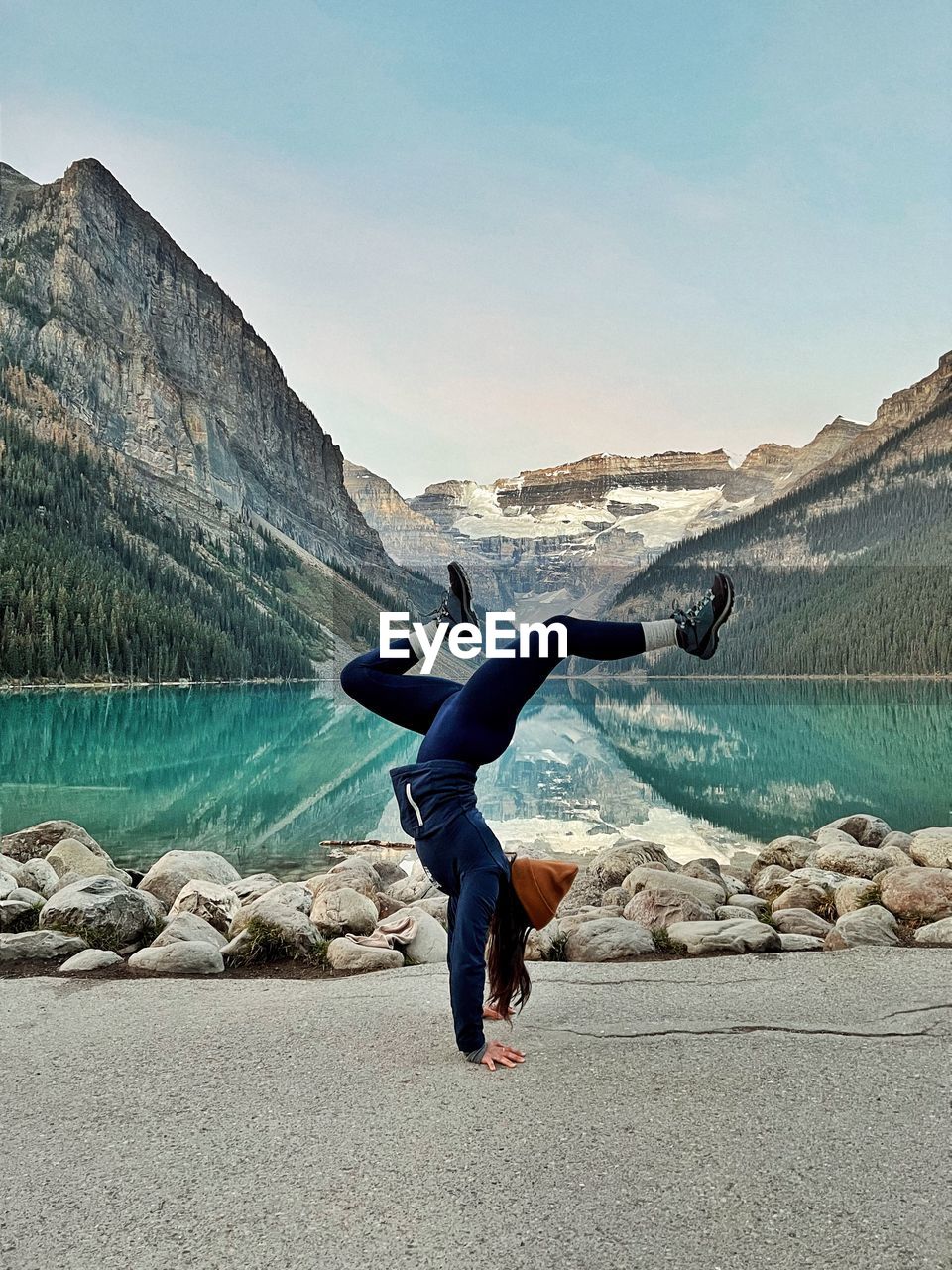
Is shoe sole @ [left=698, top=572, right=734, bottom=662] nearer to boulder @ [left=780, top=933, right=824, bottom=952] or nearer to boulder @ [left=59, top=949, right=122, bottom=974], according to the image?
boulder @ [left=780, top=933, right=824, bottom=952]

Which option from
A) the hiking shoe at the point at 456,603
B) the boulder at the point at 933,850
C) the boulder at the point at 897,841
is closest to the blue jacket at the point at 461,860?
the hiking shoe at the point at 456,603

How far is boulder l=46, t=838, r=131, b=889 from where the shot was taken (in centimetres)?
1183

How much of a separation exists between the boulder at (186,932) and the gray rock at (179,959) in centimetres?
17

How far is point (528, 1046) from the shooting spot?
4.77 meters

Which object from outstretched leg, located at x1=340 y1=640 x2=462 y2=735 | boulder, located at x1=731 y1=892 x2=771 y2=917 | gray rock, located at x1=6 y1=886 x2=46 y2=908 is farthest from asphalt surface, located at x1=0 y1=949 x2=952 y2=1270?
boulder, located at x1=731 y1=892 x2=771 y2=917

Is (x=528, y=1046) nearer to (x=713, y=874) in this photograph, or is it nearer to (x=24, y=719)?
(x=713, y=874)

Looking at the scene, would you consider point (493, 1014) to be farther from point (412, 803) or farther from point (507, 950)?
point (412, 803)

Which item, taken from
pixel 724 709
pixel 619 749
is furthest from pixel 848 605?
pixel 619 749

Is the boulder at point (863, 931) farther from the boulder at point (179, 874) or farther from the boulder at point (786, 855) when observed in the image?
the boulder at point (179, 874)

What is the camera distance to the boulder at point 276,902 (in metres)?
7.75

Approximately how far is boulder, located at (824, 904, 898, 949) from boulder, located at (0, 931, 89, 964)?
5.85 metres

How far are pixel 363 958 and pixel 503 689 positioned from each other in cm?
350

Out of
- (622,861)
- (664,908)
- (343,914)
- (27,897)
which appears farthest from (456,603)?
(622,861)

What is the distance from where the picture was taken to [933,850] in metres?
11.5
